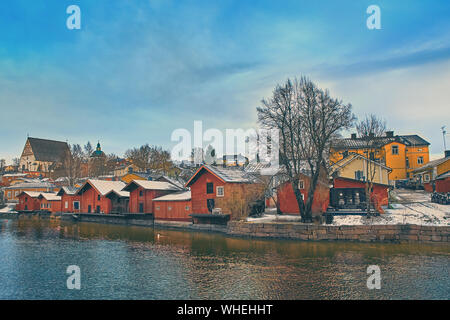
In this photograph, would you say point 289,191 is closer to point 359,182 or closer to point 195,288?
point 359,182

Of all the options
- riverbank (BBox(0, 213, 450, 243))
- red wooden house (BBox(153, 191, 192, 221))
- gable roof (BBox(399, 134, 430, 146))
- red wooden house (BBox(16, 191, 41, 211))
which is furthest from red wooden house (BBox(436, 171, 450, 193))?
red wooden house (BBox(16, 191, 41, 211))

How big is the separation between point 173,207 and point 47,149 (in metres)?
117

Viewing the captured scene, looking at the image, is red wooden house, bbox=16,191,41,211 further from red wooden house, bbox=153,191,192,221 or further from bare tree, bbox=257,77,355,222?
bare tree, bbox=257,77,355,222

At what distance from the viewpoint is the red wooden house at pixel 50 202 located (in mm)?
71125

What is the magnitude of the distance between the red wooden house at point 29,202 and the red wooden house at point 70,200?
8566 mm

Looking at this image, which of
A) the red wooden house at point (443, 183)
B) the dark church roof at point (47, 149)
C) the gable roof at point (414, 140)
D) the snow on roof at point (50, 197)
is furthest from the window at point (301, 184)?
the dark church roof at point (47, 149)

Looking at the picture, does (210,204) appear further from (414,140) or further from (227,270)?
(414,140)

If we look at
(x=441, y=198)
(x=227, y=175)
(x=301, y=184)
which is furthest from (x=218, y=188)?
(x=441, y=198)

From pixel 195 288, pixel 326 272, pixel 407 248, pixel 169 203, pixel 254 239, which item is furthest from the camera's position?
pixel 169 203
